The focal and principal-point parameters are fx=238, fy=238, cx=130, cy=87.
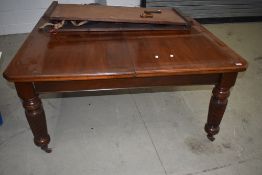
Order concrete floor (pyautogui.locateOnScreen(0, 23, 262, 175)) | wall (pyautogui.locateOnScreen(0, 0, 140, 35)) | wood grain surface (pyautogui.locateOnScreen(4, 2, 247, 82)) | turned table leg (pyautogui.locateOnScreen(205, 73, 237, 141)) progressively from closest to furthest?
wood grain surface (pyautogui.locateOnScreen(4, 2, 247, 82)), turned table leg (pyautogui.locateOnScreen(205, 73, 237, 141)), concrete floor (pyautogui.locateOnScreen(0, 23, 262, 175)), wall (pyautogui.locateOnScreen(0, 0, 140, 35))

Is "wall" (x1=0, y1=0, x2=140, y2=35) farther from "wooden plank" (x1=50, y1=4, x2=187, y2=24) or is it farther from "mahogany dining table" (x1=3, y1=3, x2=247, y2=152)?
"mahogany dining table" (x1=3, y1=3, x2=247, y2=152)

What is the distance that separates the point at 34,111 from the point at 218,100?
847 mm

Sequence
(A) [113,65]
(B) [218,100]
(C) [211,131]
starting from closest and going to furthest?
(A) [113,65]
(B) [218,100]
(C) [211,131]

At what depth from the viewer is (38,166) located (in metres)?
1.17

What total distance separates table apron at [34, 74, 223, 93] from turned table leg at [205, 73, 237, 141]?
1.2 inches

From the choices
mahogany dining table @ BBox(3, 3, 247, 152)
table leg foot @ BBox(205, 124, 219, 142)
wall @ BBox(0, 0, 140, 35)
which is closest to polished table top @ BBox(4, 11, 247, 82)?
mahogany dining table @ BBox(3, 3, 247, 152)

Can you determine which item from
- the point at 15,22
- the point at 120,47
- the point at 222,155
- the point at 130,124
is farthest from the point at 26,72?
the point at 15,22

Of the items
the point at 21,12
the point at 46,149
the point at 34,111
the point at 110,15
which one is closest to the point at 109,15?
the point at 110,15

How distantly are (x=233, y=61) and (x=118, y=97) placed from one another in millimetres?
851

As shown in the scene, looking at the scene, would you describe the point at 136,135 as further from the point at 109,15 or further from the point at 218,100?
the point at 109,15

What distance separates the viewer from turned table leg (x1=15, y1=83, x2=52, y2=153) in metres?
0.96

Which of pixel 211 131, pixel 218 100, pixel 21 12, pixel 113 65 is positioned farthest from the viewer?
pixel 21 12

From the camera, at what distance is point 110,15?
133cm

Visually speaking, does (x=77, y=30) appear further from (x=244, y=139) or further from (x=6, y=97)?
(x=244, y=139)
